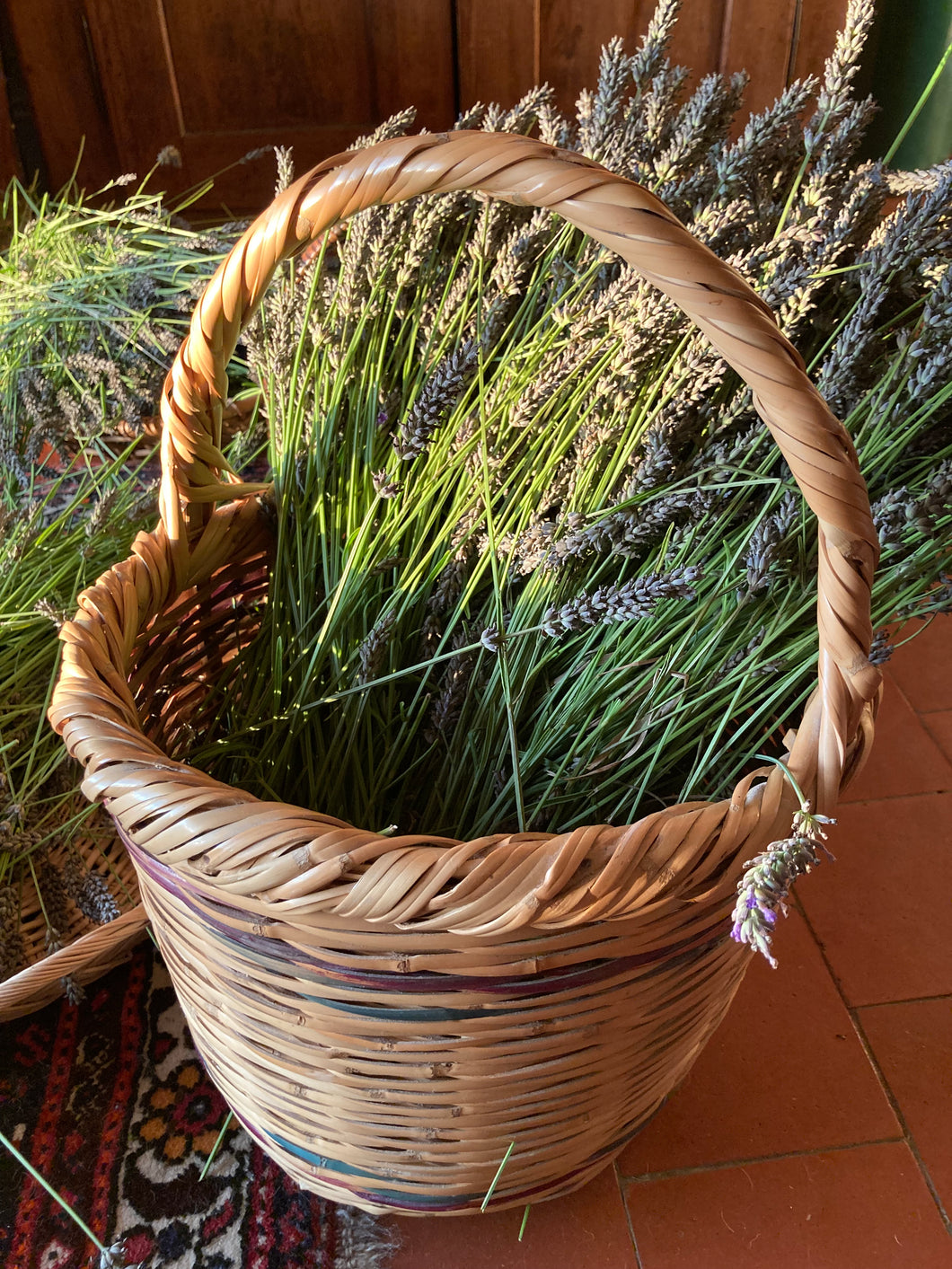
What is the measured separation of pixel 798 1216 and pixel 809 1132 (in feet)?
0.28

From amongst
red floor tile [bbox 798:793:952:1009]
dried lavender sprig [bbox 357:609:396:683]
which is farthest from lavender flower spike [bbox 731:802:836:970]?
red floor tile [bbox 798:793:952:1009]

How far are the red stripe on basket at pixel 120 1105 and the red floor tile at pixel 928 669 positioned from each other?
1.25 m

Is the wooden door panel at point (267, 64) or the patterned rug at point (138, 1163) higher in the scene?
the wooden door panel at point (267, 64)

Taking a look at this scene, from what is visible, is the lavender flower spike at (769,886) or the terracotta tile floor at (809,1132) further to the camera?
the terracotta tile floor at (809,1132)

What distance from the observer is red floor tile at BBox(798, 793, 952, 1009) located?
110cm

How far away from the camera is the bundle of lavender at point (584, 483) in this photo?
→ 67 cm

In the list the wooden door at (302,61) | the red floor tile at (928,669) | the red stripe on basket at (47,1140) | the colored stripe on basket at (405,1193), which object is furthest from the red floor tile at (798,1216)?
the wooden door at (302,61)

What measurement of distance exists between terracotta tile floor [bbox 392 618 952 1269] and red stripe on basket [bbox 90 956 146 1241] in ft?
0.95

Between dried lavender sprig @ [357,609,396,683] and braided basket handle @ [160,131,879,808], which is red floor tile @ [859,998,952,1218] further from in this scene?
dried lavender sprig @ [357,609,396,683]

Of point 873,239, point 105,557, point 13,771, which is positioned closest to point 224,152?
point 105,557

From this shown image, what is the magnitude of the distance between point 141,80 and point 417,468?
1838mm

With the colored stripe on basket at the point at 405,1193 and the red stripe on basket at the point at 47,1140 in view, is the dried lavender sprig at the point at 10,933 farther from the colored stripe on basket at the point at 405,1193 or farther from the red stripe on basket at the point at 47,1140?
the colored stripe on basket at the point at 405,1193

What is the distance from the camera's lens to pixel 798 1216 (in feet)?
2.88

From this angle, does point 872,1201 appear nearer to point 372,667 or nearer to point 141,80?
point 372,667
